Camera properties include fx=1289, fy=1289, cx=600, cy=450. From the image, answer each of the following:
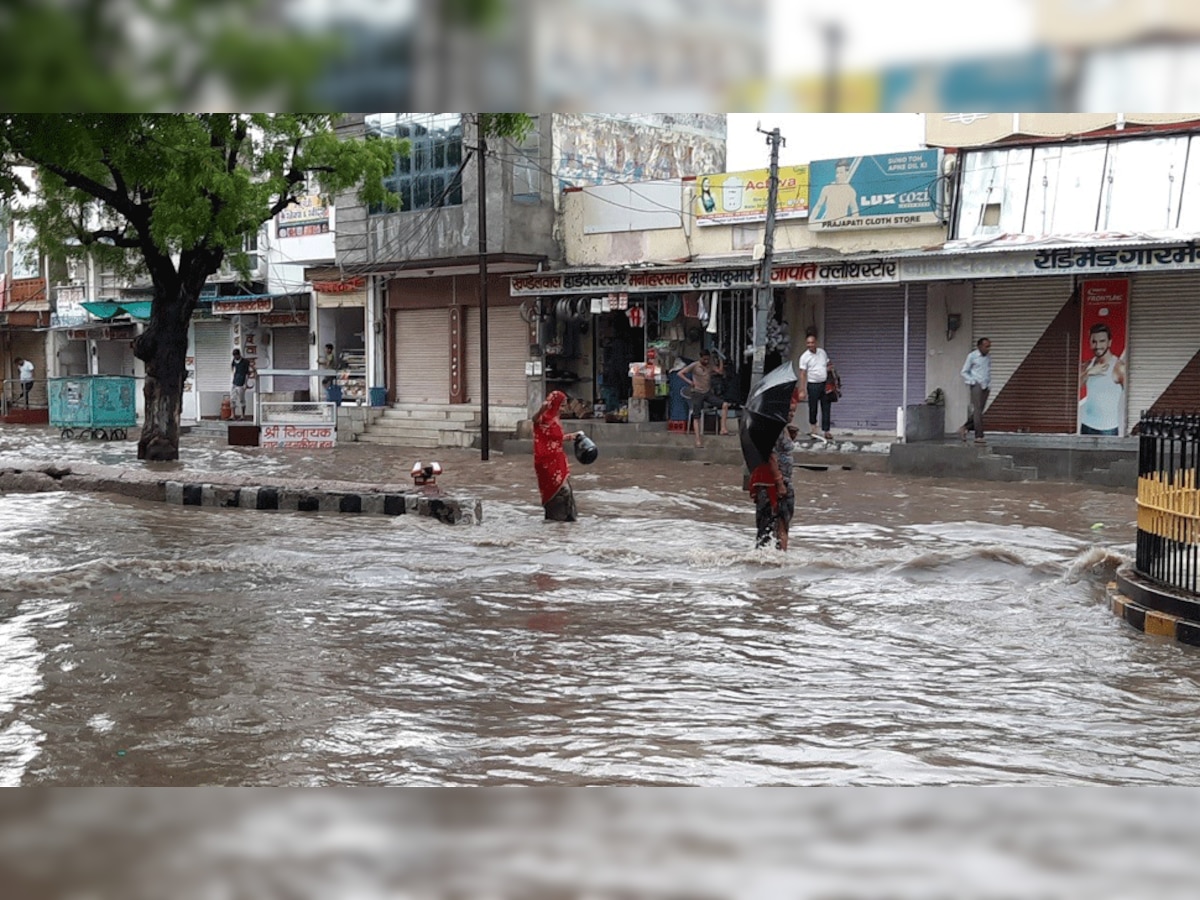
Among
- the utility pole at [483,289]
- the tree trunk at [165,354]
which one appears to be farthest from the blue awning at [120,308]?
the utility pole at [483,289]

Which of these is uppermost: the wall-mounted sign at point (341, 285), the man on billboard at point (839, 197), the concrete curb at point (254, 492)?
the man on billboard at point (839, 197)

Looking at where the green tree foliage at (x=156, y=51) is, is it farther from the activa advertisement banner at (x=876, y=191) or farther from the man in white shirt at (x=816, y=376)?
the activa advertisement banner at (x=876, y=191)

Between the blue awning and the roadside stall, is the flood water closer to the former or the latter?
the roadside stall

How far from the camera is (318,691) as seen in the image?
726 cm

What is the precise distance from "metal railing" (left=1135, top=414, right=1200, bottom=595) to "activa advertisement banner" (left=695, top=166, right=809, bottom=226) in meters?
14.4

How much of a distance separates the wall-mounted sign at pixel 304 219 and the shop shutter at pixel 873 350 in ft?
48.3

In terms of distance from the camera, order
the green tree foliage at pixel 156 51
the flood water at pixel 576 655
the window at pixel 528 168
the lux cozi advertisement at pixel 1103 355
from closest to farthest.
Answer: the green tree foliage at pixel 156 51 < the flood water at pixel 576 655 < the lux cozi advertisement at pixel 1103 355 < the window at pixel 528 168

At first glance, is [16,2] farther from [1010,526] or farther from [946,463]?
[946,463]

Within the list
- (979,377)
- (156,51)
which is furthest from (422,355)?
(156,51)

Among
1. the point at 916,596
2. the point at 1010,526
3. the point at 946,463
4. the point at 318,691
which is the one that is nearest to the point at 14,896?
the point at 318,691

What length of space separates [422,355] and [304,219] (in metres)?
5.28

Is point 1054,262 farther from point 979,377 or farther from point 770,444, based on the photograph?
point 770,444

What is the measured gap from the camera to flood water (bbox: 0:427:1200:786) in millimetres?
5988

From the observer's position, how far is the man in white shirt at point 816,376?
22.0m
